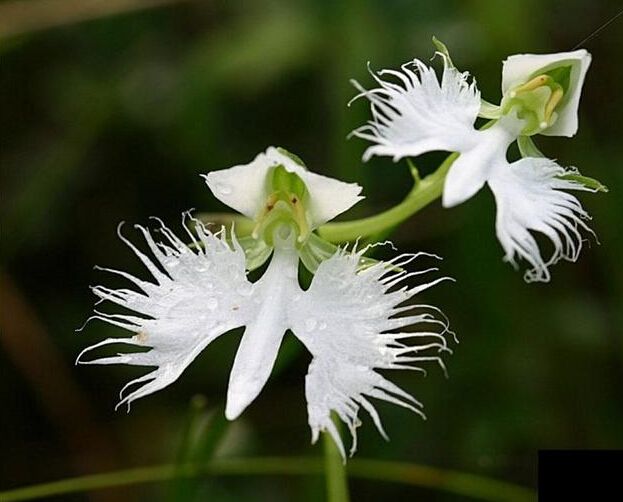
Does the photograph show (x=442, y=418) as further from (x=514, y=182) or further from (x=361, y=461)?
(x=514, y=182)

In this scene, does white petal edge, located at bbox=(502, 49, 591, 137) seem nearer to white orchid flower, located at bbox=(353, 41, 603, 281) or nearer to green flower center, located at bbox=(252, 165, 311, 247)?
white orchid flower, located at bbox=(353, 41, 603, 281)

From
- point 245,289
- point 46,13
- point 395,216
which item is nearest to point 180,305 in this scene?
point 245,289

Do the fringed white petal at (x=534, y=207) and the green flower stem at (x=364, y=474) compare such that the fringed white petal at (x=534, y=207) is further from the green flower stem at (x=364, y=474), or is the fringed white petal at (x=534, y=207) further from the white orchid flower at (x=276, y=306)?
the green flower stem at (x=364, y=474)

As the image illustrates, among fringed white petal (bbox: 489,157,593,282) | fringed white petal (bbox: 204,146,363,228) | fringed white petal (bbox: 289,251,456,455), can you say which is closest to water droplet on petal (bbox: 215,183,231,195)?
fringed white petal (bbox: 204,146,363,228)

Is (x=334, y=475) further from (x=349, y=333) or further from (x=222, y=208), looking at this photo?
(x=222, y=208)

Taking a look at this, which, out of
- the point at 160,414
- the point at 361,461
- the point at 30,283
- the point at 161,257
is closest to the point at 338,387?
the point at 161,257
